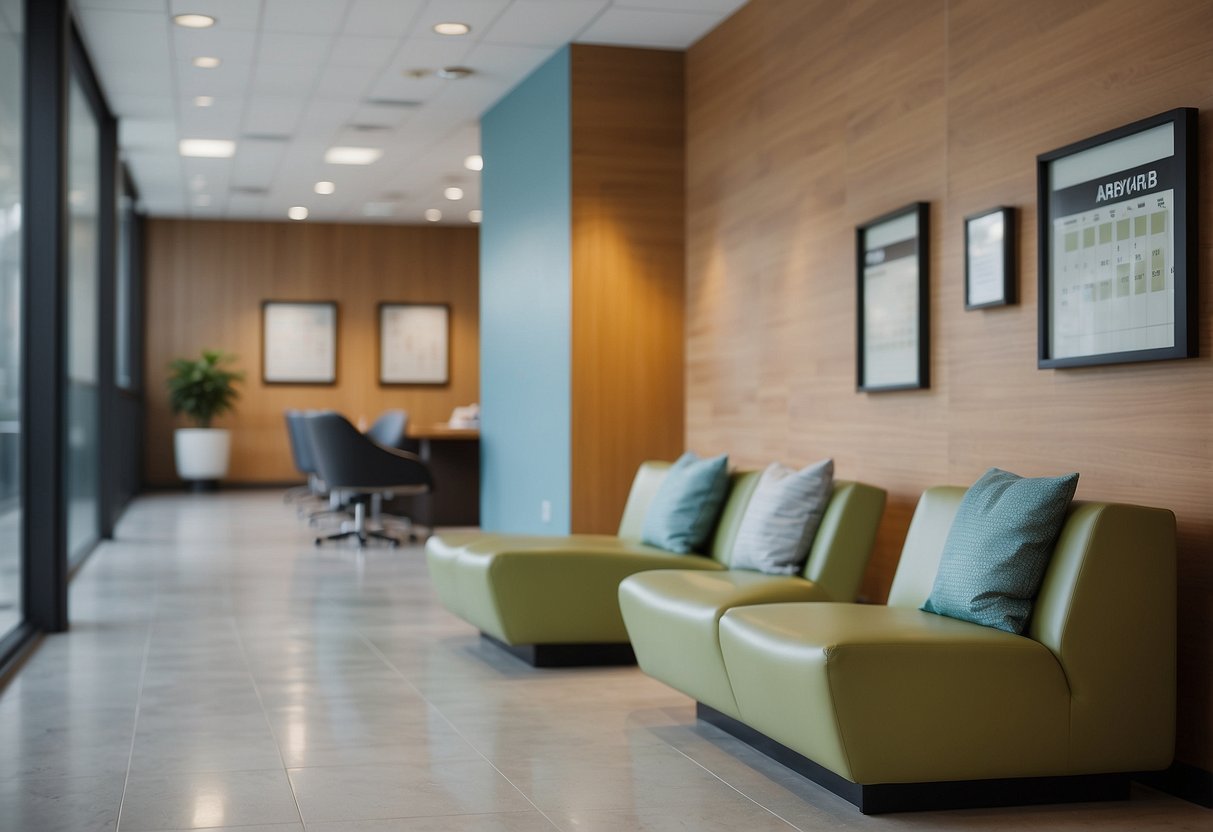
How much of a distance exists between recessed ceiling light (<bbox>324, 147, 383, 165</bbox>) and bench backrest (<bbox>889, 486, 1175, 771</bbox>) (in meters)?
8.73

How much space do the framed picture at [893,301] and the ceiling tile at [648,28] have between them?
86.9 inches

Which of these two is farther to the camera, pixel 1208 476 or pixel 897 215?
pixel 897 215

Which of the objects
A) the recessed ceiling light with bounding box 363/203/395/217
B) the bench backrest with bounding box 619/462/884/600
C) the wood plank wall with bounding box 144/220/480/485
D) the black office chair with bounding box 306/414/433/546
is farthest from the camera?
the wood plank wall with bounding box 144/220/480/485

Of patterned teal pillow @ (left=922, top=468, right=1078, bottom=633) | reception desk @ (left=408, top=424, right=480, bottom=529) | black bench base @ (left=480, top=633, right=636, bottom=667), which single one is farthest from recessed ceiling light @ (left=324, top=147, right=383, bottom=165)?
patterned teal pillow @ (left=922, top=468, right=1078, bottom=633)

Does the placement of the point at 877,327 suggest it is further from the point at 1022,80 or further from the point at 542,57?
the point at 542,57

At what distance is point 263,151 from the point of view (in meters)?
11.3

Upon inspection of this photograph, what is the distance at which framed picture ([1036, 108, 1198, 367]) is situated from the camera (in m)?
3.39

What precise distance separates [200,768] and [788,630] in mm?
1616

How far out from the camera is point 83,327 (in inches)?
343

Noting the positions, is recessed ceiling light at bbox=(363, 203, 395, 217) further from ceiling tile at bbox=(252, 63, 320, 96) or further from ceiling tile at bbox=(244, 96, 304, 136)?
ceiling tile at bbox=(252, 63, 320, 96)

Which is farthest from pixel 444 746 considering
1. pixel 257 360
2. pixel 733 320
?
pixel 257 360

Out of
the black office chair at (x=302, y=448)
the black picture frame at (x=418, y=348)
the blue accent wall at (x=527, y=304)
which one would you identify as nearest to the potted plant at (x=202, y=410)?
the black picture frame at (x=418, y=348)

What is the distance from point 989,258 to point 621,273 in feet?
11.5

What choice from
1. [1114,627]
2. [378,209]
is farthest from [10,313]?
[378,209]
